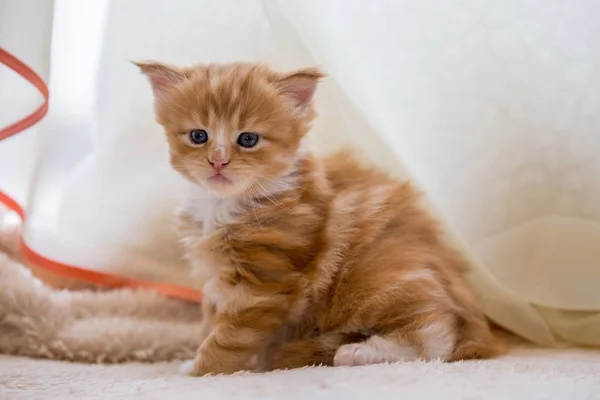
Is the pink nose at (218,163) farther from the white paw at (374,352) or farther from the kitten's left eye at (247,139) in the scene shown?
the white paw at (374,352)

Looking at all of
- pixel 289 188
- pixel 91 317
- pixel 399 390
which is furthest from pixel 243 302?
pixel 91 317

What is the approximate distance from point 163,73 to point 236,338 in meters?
0.47

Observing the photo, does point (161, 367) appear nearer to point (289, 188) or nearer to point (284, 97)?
point (289, 188)

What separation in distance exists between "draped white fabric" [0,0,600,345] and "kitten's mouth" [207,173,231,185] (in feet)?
1.16

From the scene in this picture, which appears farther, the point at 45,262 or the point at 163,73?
the point at 45,262

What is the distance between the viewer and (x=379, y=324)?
1086 millimetres

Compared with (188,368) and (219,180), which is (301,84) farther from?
(188,368)

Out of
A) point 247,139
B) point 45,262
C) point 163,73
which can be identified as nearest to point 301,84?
point 247,139

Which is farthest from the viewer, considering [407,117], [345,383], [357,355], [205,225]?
[407,117]

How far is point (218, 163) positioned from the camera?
104 centimetres

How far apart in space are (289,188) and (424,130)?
1.18 feet

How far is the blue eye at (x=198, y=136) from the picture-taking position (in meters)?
1.08

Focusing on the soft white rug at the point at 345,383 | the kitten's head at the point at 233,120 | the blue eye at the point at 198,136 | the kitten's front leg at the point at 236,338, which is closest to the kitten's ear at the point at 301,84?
the kitten's head at the point at 233,120

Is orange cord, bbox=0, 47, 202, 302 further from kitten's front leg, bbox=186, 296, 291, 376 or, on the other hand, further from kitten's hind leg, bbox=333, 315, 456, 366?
kitten's hind leg, bbox=333, 315, 456, 366
